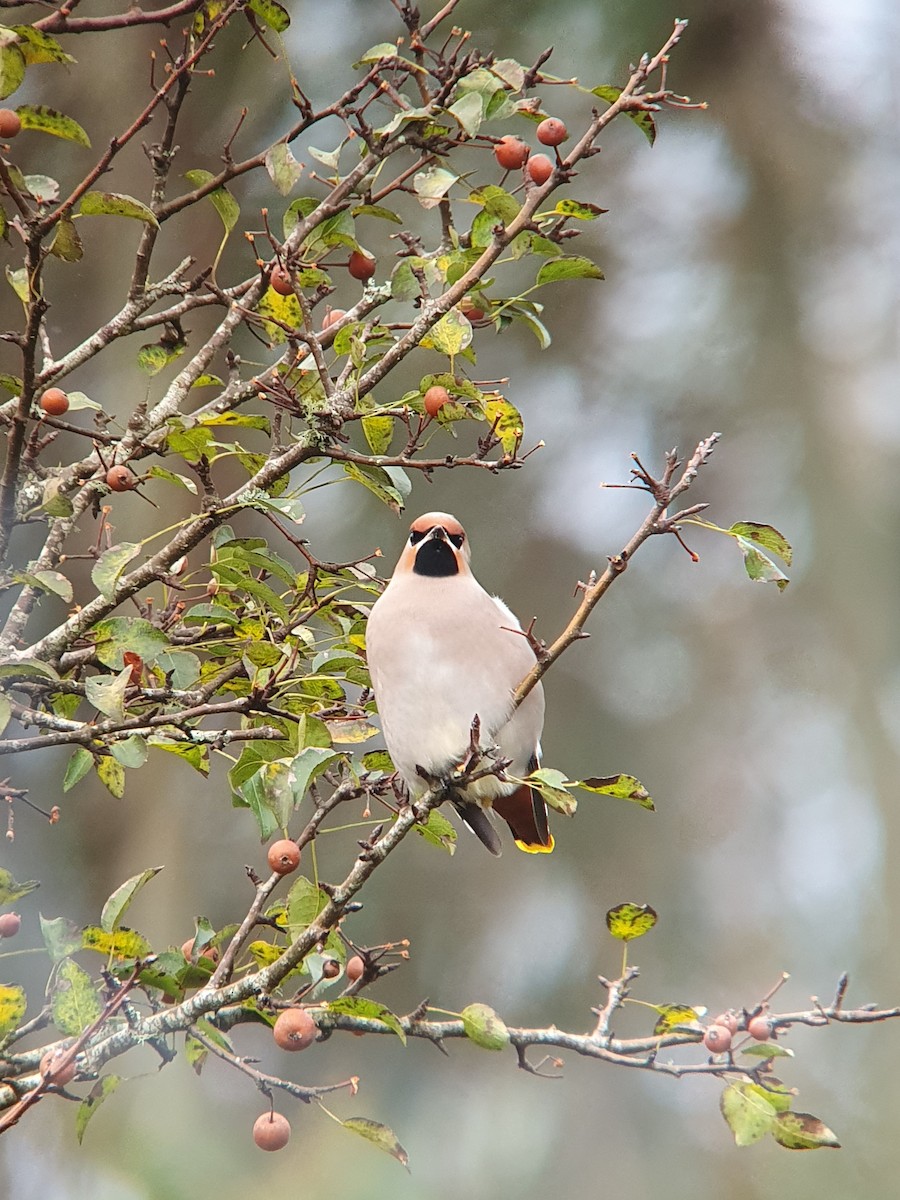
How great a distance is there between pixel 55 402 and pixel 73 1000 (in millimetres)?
767

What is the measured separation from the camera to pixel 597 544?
519cm

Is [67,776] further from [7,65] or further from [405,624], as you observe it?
[7,65]

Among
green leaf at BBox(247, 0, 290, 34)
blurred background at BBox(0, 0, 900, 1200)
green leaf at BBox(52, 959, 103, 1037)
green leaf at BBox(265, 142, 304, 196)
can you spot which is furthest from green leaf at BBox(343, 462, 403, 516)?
blurred background at BBox(0, 0, 900, 1200)

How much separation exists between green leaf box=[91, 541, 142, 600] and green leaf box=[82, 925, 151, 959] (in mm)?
388


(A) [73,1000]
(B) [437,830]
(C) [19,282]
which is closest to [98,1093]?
(A) [73,1000]

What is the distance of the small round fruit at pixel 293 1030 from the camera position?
154 centimetres

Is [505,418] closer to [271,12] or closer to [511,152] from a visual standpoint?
[511,152]

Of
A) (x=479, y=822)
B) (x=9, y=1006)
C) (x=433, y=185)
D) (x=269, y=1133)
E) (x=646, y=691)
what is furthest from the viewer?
(x=646, y=691)

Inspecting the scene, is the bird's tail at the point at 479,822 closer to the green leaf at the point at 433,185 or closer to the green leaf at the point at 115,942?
the green leaf at the point at 115,942

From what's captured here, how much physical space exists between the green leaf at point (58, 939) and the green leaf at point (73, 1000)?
0.13ft

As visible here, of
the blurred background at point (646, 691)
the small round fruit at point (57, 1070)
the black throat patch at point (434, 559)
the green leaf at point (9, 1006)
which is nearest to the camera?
the small round fruit at point (57, 1070)

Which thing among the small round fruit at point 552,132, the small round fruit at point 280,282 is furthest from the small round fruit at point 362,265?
the small round fruit at point 552,132

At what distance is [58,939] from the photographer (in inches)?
60.8

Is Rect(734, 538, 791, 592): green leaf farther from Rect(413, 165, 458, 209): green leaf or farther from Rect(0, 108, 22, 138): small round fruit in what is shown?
Rect(0, 108, 22, 138): small round fruit
